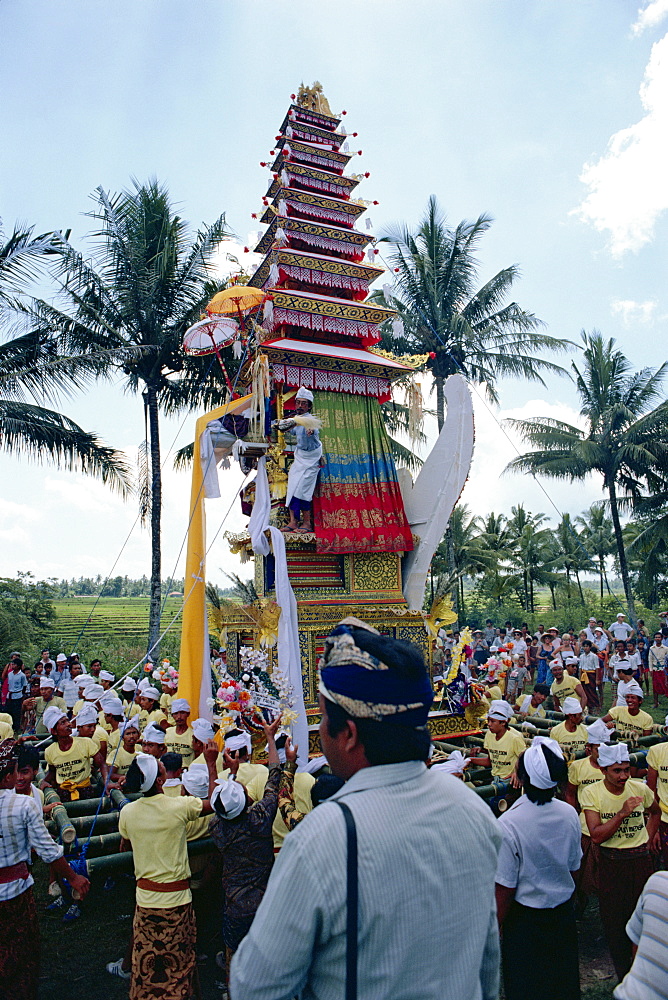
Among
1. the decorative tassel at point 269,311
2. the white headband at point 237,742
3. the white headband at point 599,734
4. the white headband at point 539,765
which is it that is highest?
the decorative tassel at point 269,311

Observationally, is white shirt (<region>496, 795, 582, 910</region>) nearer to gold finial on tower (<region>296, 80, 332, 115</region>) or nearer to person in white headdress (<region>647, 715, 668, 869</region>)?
person in white headdress (<region>647, 715, 668, 869</region>)

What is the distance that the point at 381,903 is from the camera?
139cm

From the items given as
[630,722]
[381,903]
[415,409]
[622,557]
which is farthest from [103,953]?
[622,557]

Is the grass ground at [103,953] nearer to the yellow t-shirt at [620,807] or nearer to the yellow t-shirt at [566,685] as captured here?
the yellow t-shirt at [620,807]

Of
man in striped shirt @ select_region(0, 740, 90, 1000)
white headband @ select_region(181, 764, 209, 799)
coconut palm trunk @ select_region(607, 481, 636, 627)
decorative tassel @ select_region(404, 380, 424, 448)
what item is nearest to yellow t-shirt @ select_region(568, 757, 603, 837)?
white headband @ select_region(181, 764, 209, 799)

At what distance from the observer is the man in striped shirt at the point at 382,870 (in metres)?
1.37

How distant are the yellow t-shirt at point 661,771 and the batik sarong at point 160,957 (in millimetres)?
3319

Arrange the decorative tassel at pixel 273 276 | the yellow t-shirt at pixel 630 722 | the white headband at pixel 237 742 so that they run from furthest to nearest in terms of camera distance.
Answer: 1. the decorative tassel at pixel 273 276
2. the yellow t-shirt at pixel 630 722
3. the white headband at pixel 237 742

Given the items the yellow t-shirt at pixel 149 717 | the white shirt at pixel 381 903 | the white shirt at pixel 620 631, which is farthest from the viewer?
the white shirt at pixel 620 631

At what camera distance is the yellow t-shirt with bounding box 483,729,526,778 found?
21.2ft

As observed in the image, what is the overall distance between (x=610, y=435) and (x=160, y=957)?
20560 mm

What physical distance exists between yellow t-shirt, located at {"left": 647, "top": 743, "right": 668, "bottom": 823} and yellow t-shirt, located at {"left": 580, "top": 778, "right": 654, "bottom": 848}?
172mm

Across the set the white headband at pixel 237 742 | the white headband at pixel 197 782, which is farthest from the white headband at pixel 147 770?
the white headband at pixel 197 782

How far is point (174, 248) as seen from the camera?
50.1ft
